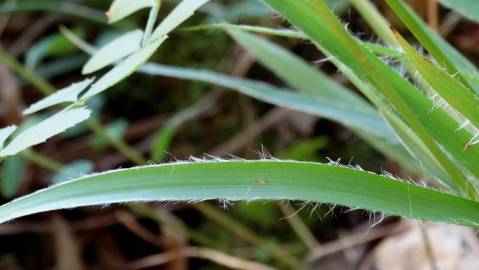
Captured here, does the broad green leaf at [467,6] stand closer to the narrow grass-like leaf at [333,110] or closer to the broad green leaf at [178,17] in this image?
the narrow grass-like leaf at [333,110]

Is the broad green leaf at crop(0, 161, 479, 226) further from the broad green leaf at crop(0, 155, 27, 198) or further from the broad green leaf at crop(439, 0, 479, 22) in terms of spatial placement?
the broad green leaf at crop(0, 155, 27, 198)

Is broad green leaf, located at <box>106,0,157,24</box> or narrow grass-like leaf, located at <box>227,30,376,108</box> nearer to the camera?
broad green leaf, located at <box>106,0,157,24</box>

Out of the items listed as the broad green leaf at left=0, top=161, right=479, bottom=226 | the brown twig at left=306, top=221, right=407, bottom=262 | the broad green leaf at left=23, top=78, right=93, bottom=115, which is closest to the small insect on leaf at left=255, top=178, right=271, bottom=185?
the broad green leaf at left=0, top=161, right=479, bottom=226

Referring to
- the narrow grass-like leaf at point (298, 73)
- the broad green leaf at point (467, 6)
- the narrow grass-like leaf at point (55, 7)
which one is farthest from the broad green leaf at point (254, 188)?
the narrow grass-like leaf at point (55, 7)

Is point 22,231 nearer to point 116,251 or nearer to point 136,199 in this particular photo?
point 116,251

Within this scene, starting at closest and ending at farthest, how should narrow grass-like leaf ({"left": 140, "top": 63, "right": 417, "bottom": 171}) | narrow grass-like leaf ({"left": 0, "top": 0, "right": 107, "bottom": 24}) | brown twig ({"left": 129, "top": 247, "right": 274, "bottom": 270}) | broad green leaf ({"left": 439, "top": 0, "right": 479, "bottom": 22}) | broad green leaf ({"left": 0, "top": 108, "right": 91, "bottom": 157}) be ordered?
broad green leaf ({"left": 0, "top": 108, "right": 91, "bottom": 157}) → broad green leaf ({"left": 439, "top": 0, "right": 479, "bottom": 22}) → narrow grass-like leaf ({"left": 140, "top": 63, "right": 417, "bottom": 171}) → brown twig ({"left": 129, "top": 247, "right": 274, "bottom": 270}) → narrow grass-like leaf ({"left": 0, "top": 0, "right": 107, "bottom": 24})
